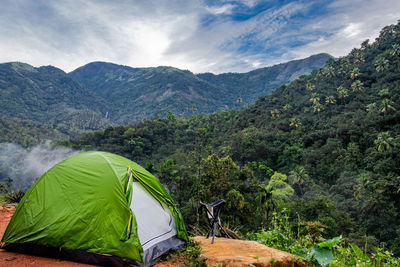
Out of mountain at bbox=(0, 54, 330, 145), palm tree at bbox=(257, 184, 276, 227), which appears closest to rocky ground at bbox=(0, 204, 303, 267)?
palm tree at bbox=(257, 184, 276, 227)

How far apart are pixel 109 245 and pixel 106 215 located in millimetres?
460

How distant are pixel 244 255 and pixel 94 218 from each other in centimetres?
246

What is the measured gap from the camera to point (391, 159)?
2966 cm

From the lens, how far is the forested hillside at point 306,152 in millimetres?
21109

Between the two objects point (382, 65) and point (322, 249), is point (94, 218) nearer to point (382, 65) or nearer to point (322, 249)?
point (322, 249)

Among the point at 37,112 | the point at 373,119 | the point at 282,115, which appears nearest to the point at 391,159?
the point at 373,119

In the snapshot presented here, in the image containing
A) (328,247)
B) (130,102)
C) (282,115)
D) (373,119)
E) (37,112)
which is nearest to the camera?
(328,247)

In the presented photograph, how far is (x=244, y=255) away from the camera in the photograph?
3.31 m

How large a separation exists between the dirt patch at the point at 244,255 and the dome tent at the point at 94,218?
0.92m

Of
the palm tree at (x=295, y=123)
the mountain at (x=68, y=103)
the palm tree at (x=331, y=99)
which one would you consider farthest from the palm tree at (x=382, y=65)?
the mountain at (x=68, y=103)

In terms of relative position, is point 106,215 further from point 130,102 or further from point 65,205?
point 130,102

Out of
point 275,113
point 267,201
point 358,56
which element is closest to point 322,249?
point 267,201

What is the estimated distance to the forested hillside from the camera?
21.1 meters

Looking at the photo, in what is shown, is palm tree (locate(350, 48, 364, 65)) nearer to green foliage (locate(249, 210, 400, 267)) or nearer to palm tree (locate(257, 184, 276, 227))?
palm tree (locate(257, 184, 276, 227))
